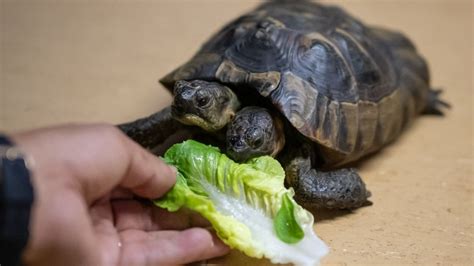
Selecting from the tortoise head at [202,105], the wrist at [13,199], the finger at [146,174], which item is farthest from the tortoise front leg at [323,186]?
the wrist at [13,199]

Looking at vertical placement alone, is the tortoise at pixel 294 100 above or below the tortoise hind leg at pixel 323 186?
above

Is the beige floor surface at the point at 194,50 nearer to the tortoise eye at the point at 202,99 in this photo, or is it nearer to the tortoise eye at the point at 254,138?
the tortoise eye at the point at 254,138

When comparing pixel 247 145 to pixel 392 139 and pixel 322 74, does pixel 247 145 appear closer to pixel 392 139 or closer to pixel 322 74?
pixel 322 74

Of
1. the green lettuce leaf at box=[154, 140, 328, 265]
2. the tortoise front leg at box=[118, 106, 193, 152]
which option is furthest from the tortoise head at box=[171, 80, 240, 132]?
the tortoise front leg at box=[118, 106, 193, 152]

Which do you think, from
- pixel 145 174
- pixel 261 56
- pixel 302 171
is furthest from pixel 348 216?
pixel 145 174

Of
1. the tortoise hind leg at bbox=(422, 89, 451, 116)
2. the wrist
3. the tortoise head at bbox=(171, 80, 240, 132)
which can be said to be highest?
the wrist

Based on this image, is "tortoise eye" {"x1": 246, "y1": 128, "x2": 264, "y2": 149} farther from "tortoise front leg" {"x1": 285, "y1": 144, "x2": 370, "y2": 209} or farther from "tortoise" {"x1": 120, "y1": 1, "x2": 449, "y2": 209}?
"tortoise front leg" {"x1": 285, "y1": 144, "x2": 370, "y2": 209}

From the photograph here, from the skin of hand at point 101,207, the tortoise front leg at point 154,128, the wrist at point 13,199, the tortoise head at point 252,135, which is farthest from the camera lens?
the tortoise front leg at point 154,128
